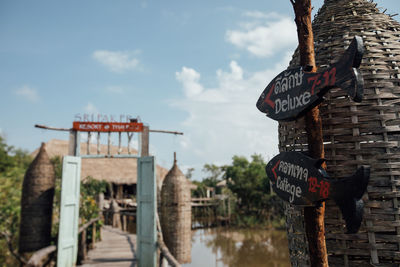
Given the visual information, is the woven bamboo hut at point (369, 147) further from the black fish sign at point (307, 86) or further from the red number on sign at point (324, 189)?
the red number on sign at point (324, 189)

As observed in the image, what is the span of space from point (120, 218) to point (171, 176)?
8.84 m

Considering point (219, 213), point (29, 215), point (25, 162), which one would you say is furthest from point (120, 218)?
point (25, 162)

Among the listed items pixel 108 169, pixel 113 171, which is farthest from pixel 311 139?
pixel 108 169

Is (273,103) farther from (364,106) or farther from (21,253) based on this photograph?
(21,253)

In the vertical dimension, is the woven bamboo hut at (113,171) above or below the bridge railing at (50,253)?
above

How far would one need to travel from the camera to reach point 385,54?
2064 millimetres

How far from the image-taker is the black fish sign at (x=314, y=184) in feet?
4.62

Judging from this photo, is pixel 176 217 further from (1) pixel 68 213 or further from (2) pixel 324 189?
(2) pixel 324 189

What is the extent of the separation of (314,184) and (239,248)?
45.2ft

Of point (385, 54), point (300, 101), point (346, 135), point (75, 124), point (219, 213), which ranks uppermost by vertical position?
point (75, 124)

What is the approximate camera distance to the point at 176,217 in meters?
7.09

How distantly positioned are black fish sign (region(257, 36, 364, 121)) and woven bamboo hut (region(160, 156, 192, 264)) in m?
5.50

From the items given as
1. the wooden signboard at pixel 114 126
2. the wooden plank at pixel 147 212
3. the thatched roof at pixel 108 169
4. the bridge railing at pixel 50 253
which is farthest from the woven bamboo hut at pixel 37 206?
the thatched roof at pixel 108 169

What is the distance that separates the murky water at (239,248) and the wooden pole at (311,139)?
10.5m
